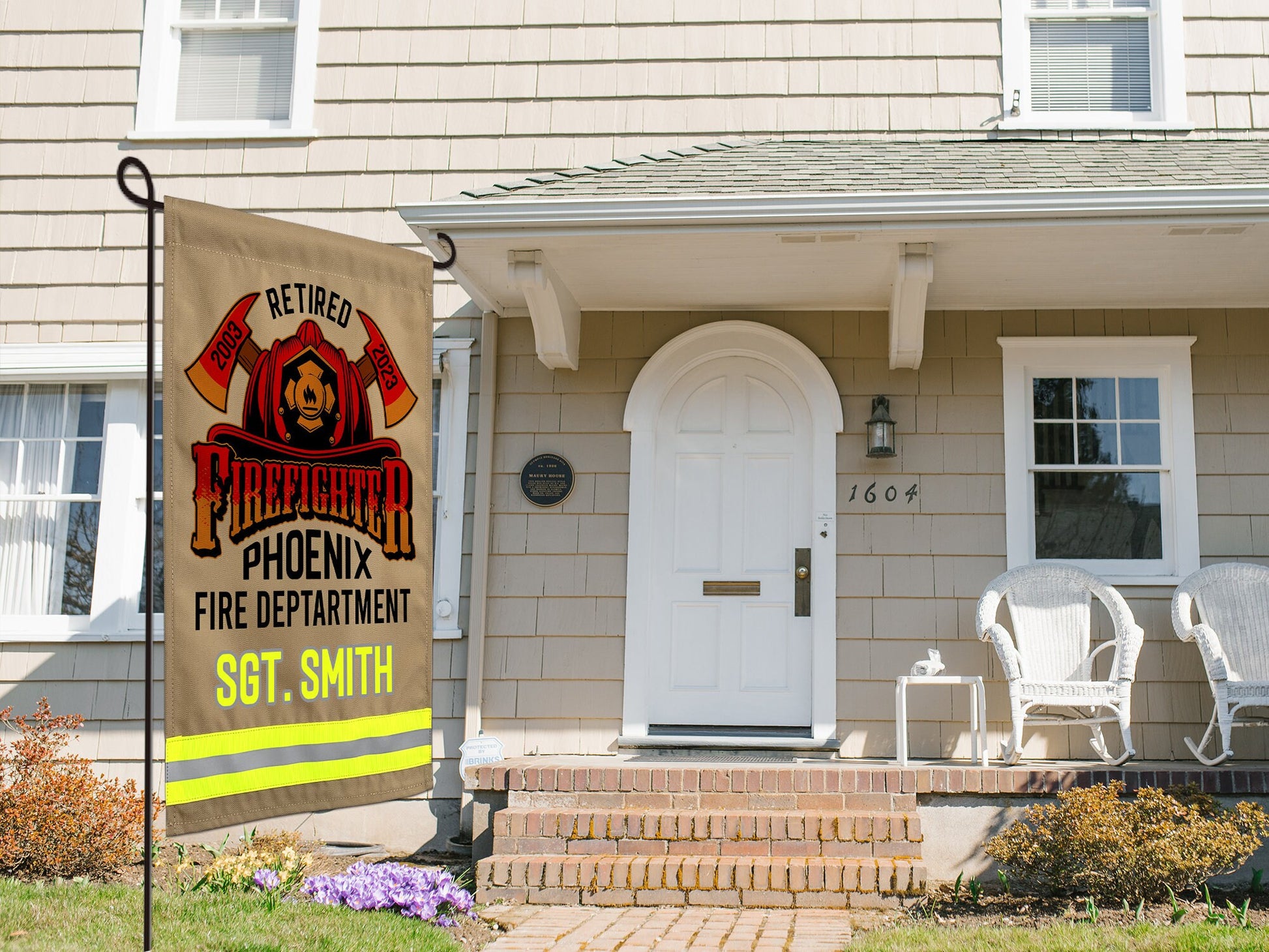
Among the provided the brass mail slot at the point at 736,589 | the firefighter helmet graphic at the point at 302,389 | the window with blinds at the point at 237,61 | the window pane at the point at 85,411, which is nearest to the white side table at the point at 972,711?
the brass mail slot at the point at 736,589

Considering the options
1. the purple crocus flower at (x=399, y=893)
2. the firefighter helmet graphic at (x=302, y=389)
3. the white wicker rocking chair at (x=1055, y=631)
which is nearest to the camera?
the firefighter helmet graphic at (x=302, y=389)

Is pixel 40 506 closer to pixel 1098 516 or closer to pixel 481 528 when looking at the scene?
pixel 481 528

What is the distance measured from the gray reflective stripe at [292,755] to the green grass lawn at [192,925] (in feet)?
2.94

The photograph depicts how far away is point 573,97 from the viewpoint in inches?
259

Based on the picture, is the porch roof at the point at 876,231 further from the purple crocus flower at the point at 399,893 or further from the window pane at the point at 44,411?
the purple crocus flower at the point at 399,893

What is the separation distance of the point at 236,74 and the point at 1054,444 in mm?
5055

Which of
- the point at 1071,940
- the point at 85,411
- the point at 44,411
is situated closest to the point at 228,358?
the point at 1071,940

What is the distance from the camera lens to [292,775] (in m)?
2.84

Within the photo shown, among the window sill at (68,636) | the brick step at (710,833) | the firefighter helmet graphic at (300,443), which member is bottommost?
the brick step at (710,833)

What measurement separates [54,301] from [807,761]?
4.77 m

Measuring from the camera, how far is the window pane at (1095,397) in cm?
607

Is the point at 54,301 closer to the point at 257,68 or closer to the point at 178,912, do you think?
the point at 257,68

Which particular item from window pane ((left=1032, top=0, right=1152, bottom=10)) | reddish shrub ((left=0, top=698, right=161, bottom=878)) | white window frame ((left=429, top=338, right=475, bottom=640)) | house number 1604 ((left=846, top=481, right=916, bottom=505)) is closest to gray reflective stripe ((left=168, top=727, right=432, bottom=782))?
reddish shrub ((left=0, top=698, right=161, bottom=878))

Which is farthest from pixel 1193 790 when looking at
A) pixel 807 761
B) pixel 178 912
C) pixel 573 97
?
pixel 573 97
